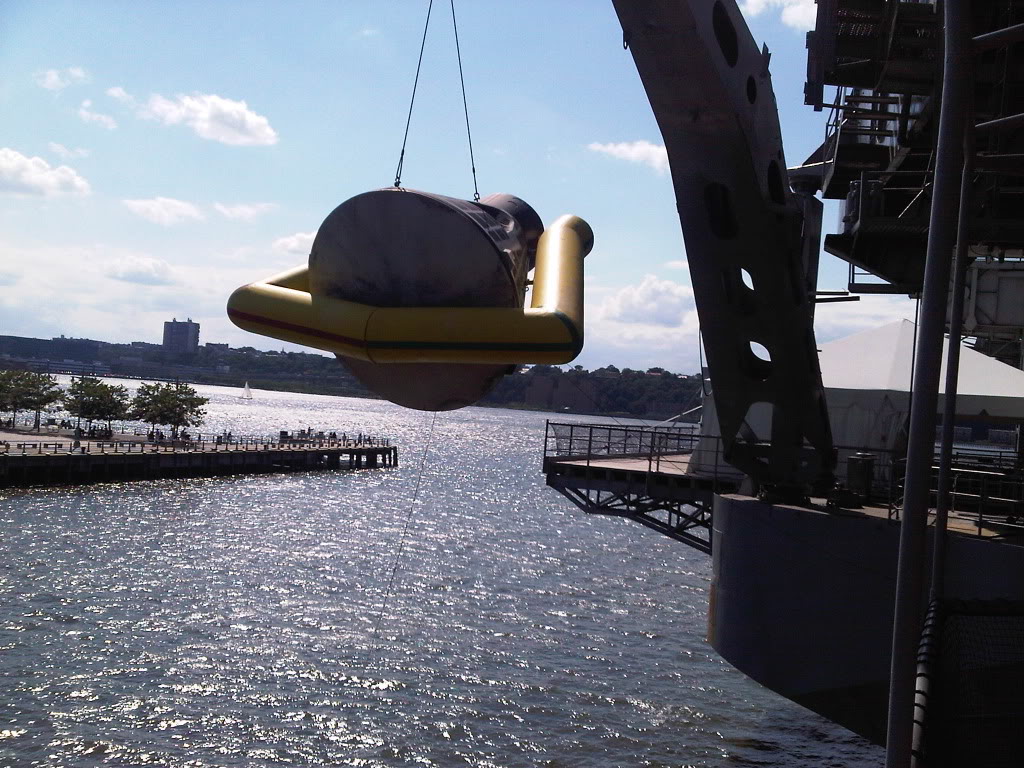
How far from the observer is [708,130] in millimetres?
15641

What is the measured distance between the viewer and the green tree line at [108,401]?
106000 millimetres

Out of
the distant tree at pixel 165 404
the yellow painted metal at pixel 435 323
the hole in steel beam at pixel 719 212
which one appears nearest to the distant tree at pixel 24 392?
the distant tree at pixel 165 404

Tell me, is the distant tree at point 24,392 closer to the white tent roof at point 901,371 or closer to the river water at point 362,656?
the river water at point 362,656

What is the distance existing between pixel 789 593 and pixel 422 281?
10906 millimetres

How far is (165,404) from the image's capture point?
107625mm

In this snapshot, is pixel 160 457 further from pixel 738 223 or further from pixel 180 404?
pixel 738 223

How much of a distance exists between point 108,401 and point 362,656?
8608cm

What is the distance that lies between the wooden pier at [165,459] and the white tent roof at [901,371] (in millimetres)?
61854

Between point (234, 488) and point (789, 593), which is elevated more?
point (789, 593)

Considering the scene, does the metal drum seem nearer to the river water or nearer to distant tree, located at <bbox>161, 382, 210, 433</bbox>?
the river water

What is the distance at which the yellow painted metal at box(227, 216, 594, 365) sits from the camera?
707 cm

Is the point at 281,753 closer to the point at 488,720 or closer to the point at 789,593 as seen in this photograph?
the point at 488,720

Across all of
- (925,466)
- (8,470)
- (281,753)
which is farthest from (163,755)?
(8,470)

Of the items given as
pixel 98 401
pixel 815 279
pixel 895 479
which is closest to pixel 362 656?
pixel 895 479
